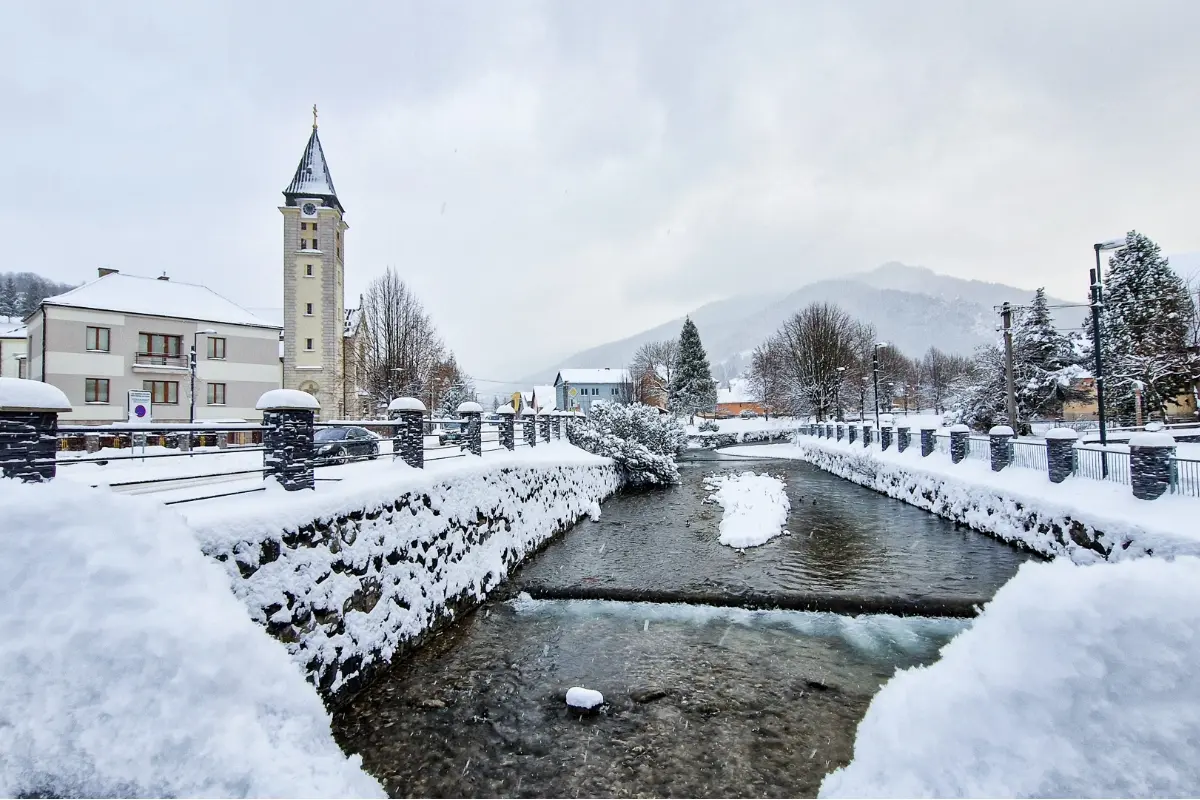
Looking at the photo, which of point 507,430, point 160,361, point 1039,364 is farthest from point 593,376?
point 507,430

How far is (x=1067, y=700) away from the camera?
2793 millimetres

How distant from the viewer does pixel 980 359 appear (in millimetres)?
36750

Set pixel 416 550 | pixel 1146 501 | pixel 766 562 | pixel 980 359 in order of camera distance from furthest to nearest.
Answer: pixel 980 359 < pixel 766 562 < pixel 1146 501 < pixel 416 550

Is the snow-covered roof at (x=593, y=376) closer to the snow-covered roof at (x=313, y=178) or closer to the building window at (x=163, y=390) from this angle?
the snow-covered roof at (x=313, y=178)

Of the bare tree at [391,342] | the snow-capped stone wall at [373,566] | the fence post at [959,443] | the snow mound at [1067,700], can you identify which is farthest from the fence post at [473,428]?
the bare tree at [391,342]

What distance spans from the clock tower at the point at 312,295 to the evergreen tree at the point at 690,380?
38.2 m

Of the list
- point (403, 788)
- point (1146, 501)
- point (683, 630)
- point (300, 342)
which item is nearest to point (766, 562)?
point (683, 630)

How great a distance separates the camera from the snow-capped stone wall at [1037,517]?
7.71 meters

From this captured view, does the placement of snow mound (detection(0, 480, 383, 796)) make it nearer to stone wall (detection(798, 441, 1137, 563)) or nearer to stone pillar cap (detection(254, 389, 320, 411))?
stone pillar cap (detection(254, 389, 320, 411))

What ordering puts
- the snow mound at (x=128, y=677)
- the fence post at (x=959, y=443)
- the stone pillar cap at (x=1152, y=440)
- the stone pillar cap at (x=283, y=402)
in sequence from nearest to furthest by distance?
the snow mound at (x=128, y=677)
the stone pillar cap at (x=283, y=402)
the stone pillar cap at (x=1152, y=440)
the fence post at (x=959, y=443)

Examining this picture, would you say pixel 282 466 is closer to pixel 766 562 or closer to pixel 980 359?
pixel 766 562

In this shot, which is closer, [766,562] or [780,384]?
[766,562]

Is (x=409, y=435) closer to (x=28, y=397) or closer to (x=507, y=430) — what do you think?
(x=28, y=397)

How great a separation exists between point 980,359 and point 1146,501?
33195mm
